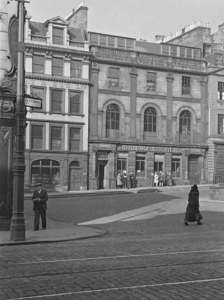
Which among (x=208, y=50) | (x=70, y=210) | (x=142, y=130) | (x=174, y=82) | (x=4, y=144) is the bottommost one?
(x=70, y=210)

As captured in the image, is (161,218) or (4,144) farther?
(161,218)

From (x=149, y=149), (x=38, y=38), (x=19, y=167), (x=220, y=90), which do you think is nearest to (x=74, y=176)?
(x=149, y=149)

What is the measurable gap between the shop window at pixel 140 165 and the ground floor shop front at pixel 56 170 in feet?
17.8

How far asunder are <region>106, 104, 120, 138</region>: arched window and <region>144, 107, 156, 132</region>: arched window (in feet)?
9.34

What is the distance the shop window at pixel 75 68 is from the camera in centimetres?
4222

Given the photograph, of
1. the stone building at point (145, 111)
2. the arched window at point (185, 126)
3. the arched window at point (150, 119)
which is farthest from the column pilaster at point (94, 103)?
the arched window at point (185, 126)

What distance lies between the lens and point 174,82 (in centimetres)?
4675

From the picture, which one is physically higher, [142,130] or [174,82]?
[174,82]

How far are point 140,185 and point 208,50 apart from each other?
55.4 ft

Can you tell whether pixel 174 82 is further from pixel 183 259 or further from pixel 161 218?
pixel 183 259

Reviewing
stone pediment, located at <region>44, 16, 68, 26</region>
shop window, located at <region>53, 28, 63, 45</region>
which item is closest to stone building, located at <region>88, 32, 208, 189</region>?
shop window, located at <region>53, 28, 63, 45</region>

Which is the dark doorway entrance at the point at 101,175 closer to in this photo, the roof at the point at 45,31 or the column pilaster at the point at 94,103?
the column pilaster at the point at 94,103

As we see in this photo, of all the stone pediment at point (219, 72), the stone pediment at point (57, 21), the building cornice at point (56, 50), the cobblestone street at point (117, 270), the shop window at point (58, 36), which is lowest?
the cobblestone street at point (117, 270)

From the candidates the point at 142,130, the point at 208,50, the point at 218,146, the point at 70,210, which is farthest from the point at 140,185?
the point at 70,210
